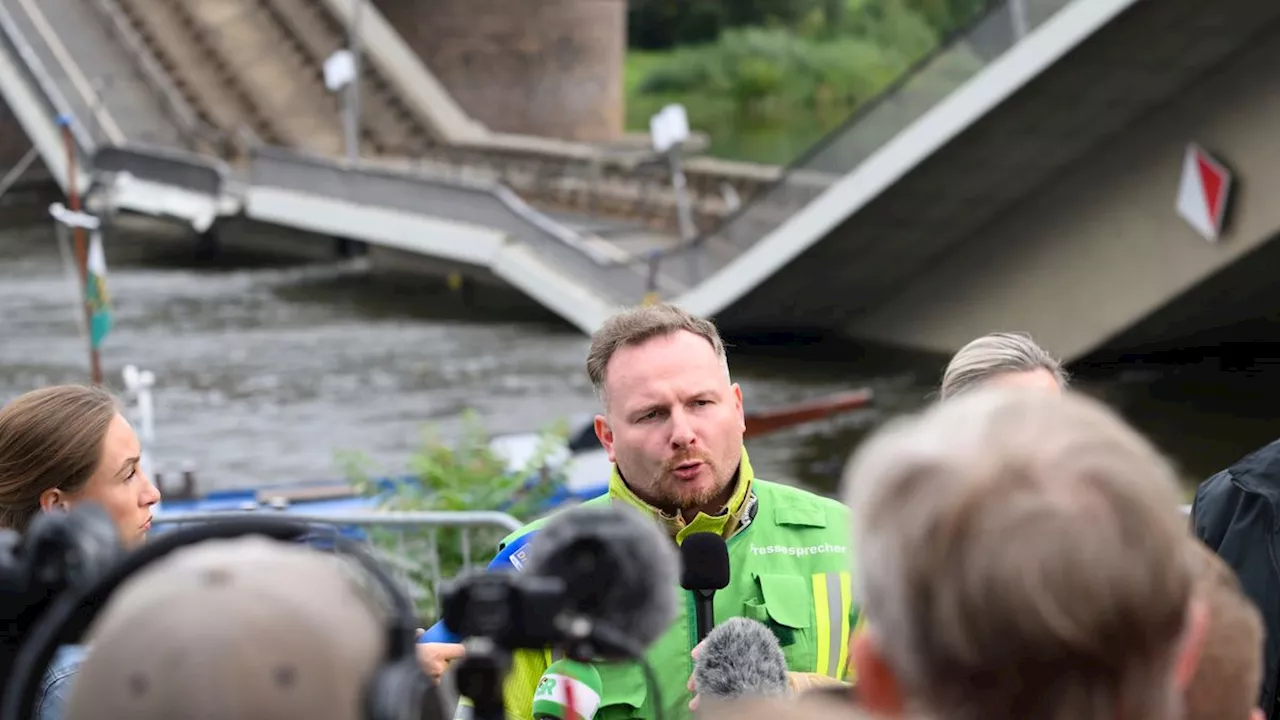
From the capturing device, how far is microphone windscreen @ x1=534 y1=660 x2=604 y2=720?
3.18 meters

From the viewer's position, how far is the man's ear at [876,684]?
170 cm

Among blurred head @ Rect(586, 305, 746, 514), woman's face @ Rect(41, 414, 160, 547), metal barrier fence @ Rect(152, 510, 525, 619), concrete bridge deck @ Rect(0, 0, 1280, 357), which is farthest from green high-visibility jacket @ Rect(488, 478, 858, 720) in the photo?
concrete bridge deck @ Rect(0, 0, 1280, 357)

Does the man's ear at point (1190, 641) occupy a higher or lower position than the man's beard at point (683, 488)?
lower

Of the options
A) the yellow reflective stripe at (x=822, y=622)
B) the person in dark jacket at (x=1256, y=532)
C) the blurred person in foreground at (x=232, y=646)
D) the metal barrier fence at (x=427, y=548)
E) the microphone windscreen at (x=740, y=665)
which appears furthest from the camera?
the metal barrier fence at (x=427, y=548)

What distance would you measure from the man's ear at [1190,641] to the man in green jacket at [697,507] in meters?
1.49

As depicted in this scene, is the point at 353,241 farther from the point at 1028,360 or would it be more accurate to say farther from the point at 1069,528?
the point at 1069,528

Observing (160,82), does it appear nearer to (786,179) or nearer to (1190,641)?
(786,179)

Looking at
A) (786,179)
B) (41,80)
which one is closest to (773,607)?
(786,179)

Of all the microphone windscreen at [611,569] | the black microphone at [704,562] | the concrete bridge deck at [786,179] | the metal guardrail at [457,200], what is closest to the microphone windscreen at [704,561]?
the black microphone at [704,562]

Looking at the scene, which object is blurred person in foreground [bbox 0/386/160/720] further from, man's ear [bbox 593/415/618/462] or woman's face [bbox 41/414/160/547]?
man's ear [bbox 593/415/618/462]

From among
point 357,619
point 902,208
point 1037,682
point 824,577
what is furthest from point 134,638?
point 902,208

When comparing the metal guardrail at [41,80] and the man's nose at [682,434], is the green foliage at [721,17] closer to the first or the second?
the metal guardrail at [41,80]

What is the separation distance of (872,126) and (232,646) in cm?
1603

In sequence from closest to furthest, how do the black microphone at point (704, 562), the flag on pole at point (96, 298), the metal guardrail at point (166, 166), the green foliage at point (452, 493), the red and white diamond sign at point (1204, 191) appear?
the black microphone at point (704, 562) < the green foliage at point (452, 493) < the flag on pole at point (96, 298) < the red and white diamond sign at point (1204, 191) < the metal guardrail at point (166, 166)
